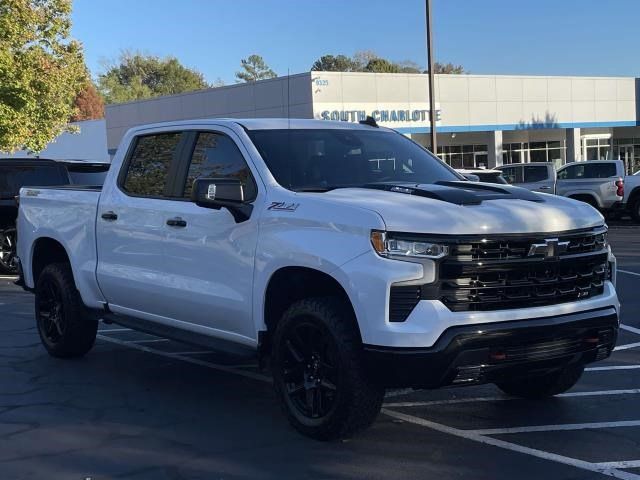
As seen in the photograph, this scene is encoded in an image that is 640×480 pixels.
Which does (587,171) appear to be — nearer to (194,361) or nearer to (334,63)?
(194,361)

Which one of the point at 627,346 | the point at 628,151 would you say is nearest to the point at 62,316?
the point at 627,346

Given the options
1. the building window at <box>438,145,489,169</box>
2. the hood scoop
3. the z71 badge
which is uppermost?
the building window at <box>438,145,489,169</box>

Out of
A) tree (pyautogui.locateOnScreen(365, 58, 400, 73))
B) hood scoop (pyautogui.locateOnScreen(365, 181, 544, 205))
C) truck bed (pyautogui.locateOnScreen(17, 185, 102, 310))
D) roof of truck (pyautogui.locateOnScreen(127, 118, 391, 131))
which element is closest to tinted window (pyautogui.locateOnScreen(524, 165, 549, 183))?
roof of truck (pyautogui.locateOnScreen(127, 118, 391, 131))

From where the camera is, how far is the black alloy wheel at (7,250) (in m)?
13.3

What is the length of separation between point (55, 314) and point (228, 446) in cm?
322

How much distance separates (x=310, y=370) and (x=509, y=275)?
1.34 metres

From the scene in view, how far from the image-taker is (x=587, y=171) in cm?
2267

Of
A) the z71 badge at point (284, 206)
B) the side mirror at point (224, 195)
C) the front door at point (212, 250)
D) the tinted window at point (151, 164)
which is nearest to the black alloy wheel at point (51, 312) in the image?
the tinted window at point (151, 164)

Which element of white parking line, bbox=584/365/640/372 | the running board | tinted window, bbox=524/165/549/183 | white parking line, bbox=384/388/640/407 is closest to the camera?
the running board

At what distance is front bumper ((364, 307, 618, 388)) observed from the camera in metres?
4.06

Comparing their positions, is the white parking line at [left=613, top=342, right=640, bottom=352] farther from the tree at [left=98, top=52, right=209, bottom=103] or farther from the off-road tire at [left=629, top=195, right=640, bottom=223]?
the tree at [left=98, top=52, right=209, bottom=103]

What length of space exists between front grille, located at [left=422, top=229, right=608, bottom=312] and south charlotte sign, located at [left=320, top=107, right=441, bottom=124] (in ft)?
93.3

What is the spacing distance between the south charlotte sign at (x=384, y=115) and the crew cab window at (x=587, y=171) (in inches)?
446

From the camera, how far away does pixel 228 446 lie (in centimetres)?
473
